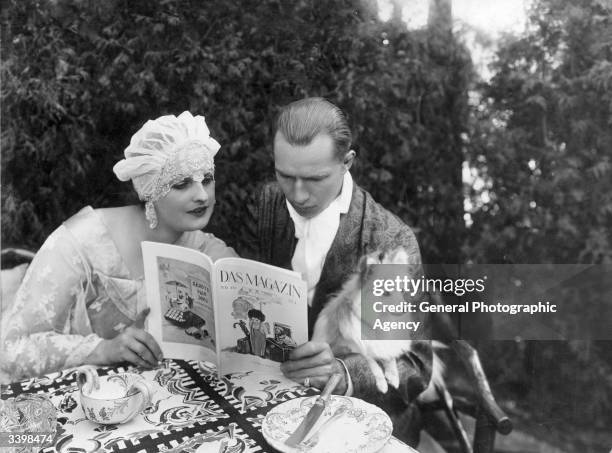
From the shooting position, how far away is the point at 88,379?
1.45 m

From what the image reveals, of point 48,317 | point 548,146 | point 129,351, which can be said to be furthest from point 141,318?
point 548,146

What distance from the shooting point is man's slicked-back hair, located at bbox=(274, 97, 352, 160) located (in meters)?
1.59

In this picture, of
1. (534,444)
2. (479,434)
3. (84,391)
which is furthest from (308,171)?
(534,444)

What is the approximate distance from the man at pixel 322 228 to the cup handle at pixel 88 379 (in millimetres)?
466

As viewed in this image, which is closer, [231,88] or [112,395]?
[112,395]

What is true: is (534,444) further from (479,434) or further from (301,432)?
(301,432)

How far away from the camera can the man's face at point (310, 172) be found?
1593mm

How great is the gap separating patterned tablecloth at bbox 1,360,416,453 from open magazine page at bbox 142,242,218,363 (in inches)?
2.3

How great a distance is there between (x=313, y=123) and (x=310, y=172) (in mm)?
127

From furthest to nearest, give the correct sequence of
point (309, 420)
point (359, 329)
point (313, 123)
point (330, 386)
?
point (359, 329) → point (313, 123) → point (330, 386) → point (309, 420)

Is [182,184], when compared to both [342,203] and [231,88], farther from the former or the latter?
[342,203]

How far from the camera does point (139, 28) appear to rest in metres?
1.64

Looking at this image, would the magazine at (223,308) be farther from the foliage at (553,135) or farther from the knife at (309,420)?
the foliage at (553,135)

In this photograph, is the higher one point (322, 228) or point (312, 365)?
point (322, 228)
